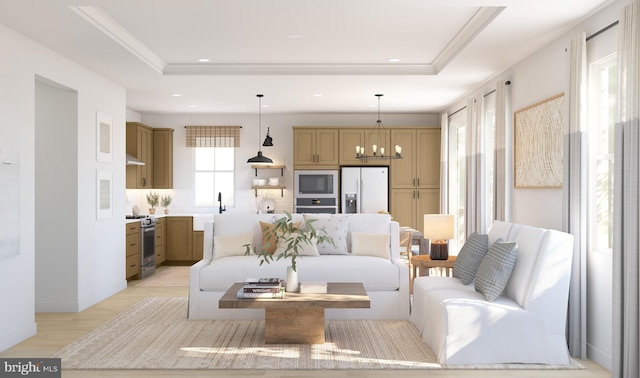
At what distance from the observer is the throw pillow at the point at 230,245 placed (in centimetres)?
588

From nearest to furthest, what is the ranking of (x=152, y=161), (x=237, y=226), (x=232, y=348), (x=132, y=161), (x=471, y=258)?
(x=232, y=348), (x=471, y=258), (x=237, y=226), (x=132, y=161), (x=152, y=161)

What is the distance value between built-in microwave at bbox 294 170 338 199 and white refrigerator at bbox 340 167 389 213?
0.56ft

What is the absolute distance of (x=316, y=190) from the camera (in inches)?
373

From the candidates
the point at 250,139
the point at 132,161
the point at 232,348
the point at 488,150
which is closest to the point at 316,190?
the point at 250,139

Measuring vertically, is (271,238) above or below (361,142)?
below

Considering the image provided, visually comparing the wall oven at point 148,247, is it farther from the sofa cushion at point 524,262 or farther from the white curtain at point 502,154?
the sofa cushion at point 524,262

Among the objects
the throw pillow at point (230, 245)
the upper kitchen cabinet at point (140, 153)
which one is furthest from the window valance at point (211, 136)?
the throw pillow at point (230, 245)

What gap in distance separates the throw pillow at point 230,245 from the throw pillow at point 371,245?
113 cm

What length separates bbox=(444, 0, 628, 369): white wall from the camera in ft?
13.4

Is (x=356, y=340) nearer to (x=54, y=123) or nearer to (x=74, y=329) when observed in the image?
(x=74, y=329)

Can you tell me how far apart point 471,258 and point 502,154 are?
1.60m

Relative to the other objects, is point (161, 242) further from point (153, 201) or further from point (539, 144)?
point (539, 144)

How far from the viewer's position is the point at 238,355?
4.26 metres

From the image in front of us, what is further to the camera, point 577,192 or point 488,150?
point 488,150
